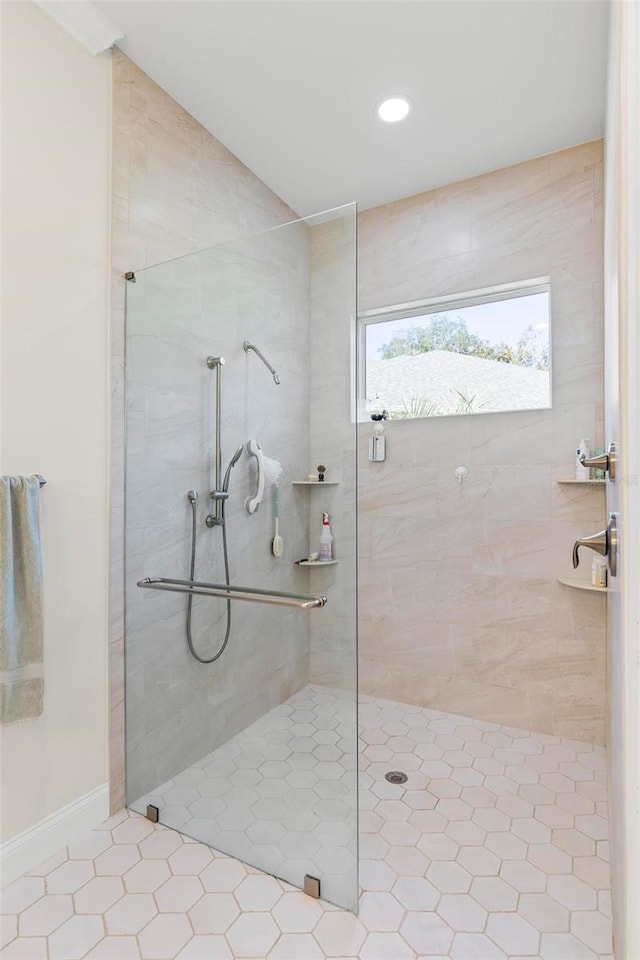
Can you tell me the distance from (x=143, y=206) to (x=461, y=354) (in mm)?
1710

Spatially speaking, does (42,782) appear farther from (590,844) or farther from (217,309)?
(590,844)

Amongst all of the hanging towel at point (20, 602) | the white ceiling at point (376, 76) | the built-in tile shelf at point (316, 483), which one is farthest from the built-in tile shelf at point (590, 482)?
the hanging towel at point (20, 602)

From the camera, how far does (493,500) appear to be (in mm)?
2633

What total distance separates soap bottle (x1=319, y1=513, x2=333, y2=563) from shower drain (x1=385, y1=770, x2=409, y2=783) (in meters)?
1.19

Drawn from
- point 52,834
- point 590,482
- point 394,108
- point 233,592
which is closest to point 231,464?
point 233,592

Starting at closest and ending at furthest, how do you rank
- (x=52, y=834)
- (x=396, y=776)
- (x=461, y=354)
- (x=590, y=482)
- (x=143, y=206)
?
1. (x=52, y=834)
2. (x=143, y=206)
3. (x=396, y=776)
4. (x=590, y=482)
5. (x=461, y=354)

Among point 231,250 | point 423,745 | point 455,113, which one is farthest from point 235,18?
point 423,745

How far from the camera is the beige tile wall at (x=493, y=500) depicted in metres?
2.43

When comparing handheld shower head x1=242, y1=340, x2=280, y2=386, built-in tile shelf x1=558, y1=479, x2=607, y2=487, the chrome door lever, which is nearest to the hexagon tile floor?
the chrome door lever

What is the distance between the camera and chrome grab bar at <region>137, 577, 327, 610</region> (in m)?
1.54

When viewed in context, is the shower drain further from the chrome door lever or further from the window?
the window

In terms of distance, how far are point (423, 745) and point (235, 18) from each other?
3.02 m

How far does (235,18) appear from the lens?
1813mm

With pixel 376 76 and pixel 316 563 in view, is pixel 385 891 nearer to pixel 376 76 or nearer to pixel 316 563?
pixel 316 563
